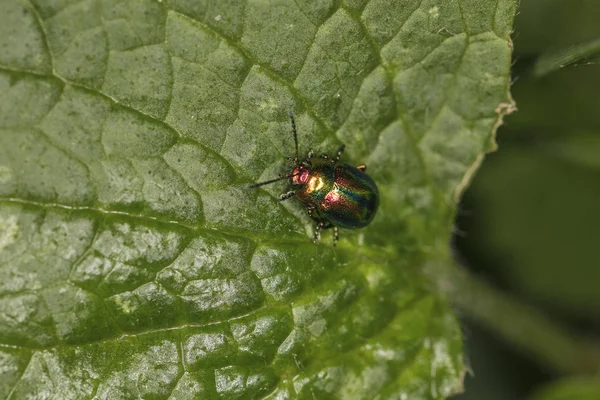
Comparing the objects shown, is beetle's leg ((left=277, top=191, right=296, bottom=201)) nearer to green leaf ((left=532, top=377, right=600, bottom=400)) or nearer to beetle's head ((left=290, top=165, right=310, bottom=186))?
beetle's head ((left=290, top=165, right=310, bottom=186))

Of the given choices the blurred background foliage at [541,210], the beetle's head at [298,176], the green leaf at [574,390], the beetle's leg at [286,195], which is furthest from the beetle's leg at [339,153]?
the green leaf at [574,390]

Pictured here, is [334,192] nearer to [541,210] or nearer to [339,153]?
[339,153]

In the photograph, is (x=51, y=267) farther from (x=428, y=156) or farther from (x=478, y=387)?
(x=478, y=387)

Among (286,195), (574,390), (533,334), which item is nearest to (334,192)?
(286,195)

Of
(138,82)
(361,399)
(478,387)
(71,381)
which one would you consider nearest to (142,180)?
(138,82)

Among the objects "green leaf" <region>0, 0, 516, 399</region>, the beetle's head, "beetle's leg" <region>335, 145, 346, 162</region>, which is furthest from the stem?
the beetle's head

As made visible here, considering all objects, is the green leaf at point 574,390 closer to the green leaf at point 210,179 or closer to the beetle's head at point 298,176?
the green leaf at point 210,179
